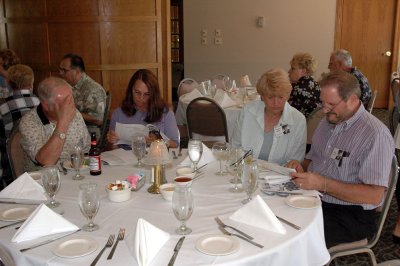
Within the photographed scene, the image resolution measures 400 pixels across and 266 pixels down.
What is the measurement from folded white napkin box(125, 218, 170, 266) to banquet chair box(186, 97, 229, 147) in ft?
8.44

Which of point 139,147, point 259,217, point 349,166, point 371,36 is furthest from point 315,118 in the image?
point 371,36

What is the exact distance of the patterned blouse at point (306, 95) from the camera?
14.5 feet

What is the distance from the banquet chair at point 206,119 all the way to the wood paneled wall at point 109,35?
210cm

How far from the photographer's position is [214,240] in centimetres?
157

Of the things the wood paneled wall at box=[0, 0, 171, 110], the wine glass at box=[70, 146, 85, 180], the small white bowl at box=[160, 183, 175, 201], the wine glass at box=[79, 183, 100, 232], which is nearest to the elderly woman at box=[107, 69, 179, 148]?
the wine glass at box=[70, 146, 85, 180]

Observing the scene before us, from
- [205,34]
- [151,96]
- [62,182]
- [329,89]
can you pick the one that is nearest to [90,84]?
[151,96]

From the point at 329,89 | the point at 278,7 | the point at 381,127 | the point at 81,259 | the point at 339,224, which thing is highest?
the point at 278,7

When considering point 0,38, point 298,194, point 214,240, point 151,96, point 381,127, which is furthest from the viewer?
point 0,38

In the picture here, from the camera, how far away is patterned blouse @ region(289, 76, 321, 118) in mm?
4410

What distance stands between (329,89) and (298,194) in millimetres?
635

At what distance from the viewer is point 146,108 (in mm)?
3158

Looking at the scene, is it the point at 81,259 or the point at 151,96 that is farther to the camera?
the point at 151,96

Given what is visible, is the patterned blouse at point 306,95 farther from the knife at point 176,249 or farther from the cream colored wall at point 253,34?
the cream colored wall at point 253,34

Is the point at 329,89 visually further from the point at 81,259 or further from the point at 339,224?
the point at 81,259
